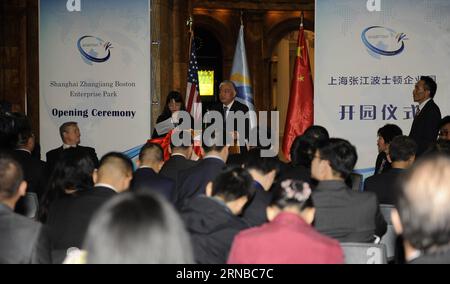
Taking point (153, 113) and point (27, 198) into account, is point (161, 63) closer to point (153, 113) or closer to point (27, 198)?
point (153, 113)

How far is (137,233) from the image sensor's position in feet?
6.00

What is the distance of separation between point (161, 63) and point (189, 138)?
7.19 ft

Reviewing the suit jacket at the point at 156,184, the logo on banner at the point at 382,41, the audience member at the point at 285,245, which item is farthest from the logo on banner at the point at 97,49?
the audience member at the point at 285,245

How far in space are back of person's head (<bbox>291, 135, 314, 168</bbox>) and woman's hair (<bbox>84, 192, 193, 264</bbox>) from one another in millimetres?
3716

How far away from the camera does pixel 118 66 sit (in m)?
8.02

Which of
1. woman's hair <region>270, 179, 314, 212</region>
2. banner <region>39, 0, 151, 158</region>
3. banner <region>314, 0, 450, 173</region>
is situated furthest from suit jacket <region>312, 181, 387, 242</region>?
banner <region>39, 0, 151, 158</region>

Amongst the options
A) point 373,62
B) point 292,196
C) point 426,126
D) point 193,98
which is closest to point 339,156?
point 292,196

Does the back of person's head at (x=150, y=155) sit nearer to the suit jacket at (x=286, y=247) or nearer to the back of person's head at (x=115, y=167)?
the back of person's head at (x=115, y=167)

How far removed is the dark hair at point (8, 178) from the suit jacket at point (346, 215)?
169cm

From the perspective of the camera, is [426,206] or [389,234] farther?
[389,234]

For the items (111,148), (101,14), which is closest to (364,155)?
(111,148)

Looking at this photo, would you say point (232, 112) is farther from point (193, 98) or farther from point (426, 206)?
point (426, 206)

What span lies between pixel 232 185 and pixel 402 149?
2.26 m

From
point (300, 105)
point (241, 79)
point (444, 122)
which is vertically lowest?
point (444, 122)
